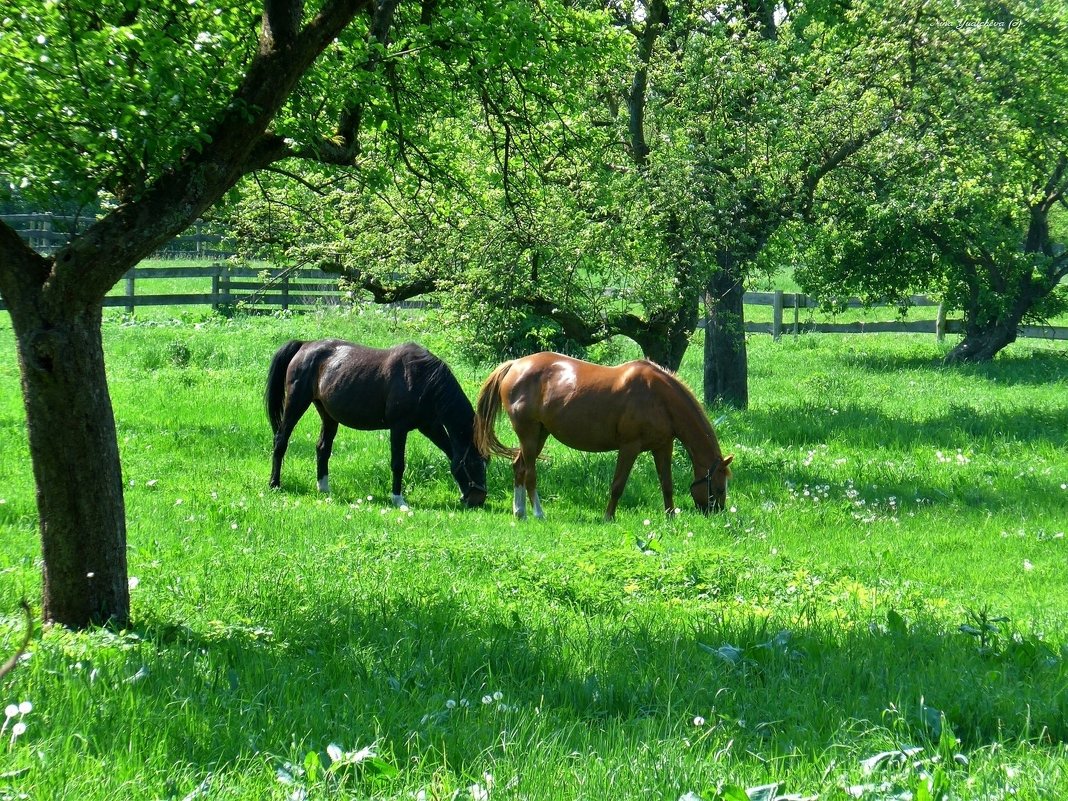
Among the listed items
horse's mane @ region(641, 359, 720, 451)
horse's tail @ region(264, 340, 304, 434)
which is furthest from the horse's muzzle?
horse's tail @ region(264, 340, 304, 434)

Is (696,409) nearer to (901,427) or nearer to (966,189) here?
(901,427)

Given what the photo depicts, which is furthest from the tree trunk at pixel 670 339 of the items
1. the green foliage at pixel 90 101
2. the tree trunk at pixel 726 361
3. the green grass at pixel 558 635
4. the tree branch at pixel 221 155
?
the green foliage at pixel 90 101

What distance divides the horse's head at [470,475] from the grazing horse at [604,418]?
0.70 feet

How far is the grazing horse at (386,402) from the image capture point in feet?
46.1

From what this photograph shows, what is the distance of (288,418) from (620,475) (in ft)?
15.3

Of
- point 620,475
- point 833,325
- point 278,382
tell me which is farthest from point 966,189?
point 833,325

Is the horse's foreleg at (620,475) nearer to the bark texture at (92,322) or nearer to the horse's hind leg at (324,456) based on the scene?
the horse's hind leg at (324,456)

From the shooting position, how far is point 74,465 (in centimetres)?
600

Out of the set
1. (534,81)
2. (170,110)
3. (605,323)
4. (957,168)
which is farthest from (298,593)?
(957,168)

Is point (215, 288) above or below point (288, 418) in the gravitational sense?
above

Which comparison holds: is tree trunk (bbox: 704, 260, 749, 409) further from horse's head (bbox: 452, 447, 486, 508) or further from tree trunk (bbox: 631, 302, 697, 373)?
horse's head (bbox: 452, 447, 486, 508)

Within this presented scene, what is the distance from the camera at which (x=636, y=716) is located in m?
5.07

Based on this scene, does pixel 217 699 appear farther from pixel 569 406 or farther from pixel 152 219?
pixel 569 406

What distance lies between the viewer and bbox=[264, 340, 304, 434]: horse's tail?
48.8 ft
